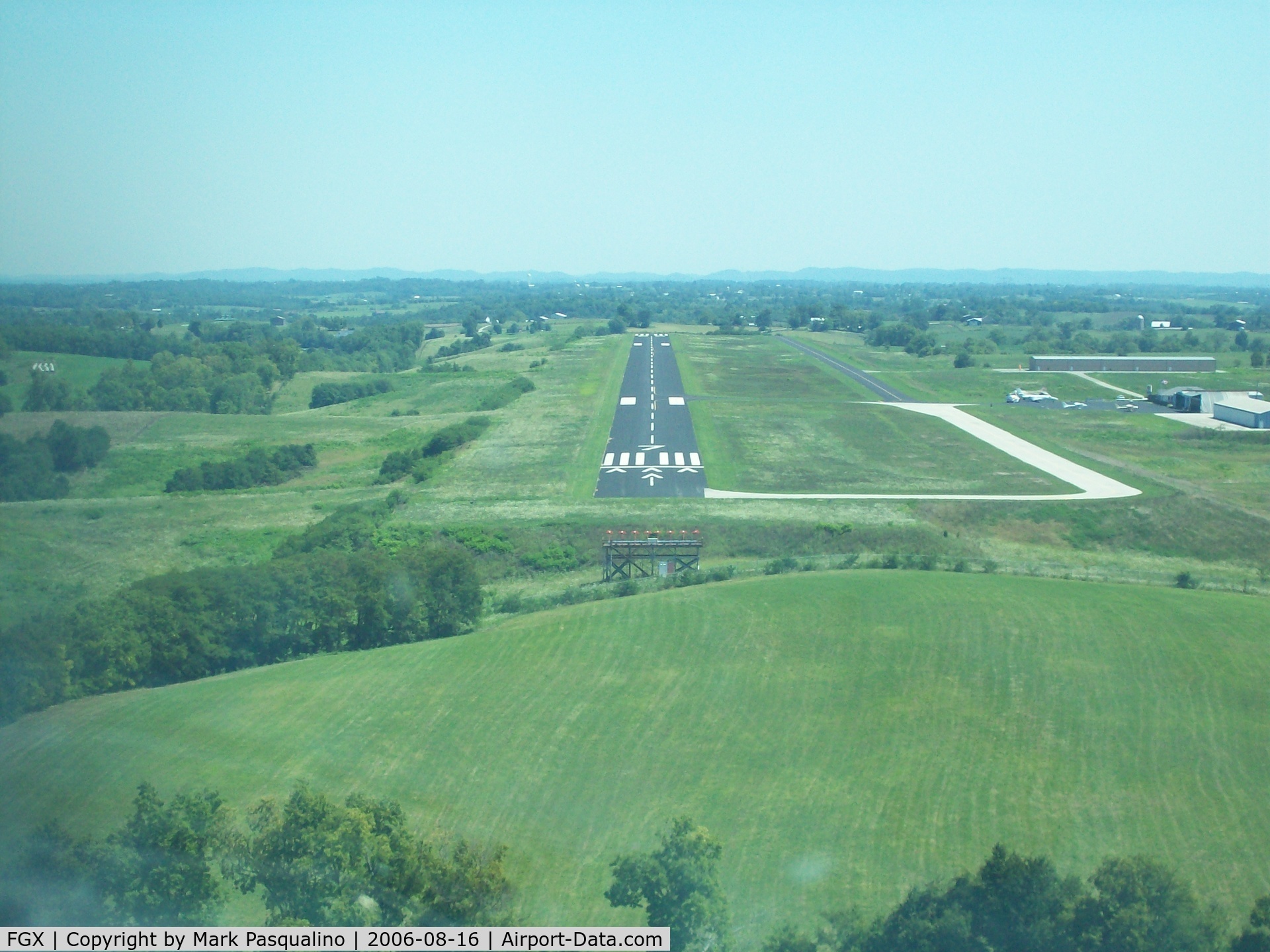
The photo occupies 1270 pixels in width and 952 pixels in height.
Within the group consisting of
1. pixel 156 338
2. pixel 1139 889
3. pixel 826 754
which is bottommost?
pixel 826 754

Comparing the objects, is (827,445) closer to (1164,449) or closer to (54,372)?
(1164,449)

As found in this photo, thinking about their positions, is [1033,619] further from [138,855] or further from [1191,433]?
[1191,433]

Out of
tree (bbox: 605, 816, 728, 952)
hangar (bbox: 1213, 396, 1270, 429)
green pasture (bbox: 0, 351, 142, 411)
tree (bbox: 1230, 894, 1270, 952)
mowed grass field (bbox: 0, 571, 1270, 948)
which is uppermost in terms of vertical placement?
green pasture (bbox: 0, 351, 142, 411)

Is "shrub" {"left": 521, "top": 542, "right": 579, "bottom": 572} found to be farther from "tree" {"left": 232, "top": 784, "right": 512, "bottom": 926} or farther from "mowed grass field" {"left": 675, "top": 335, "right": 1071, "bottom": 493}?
"tree" {"left": 232, "top": 784, "right": 512, "bottom": 926}

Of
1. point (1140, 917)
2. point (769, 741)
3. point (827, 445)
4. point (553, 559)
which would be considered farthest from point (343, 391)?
point (1140, 917)

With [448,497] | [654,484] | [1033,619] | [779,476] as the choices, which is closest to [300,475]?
[448,497]

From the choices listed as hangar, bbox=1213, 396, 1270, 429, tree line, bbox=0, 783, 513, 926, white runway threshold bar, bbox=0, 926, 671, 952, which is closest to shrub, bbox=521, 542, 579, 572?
tree line, bbox=0, 783, 513, 926

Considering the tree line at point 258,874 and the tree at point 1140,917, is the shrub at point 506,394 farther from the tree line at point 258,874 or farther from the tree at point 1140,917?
the tree at point 1140,917
